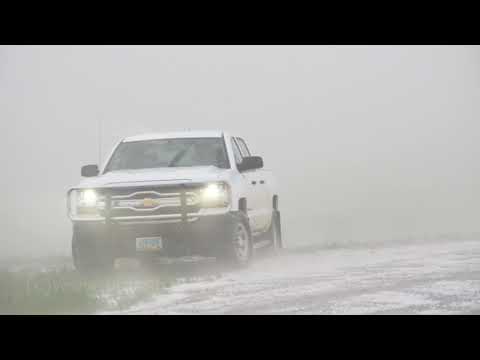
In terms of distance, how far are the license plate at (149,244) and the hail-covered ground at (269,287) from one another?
0.38 meters

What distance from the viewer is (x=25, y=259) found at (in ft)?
57.6

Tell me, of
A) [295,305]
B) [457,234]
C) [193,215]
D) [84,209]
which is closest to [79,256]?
[84,209]

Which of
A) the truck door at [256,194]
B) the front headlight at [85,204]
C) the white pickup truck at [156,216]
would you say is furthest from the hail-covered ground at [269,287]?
the front headlight at [85,204]

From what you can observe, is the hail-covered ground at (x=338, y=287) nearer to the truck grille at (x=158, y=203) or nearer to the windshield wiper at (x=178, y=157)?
the truck grille at (x=158, y=203)

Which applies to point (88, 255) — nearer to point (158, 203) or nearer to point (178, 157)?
point (158, 203)

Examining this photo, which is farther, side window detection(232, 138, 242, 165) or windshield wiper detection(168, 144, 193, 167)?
side window detection(232, 138, 242, 165)

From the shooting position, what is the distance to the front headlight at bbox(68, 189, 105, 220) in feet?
39.7

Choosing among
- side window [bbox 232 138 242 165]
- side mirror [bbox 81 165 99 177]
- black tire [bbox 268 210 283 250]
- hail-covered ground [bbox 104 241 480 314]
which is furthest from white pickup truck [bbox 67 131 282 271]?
black tire [bbox 268 210 283 250]

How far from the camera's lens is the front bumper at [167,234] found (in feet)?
39.2

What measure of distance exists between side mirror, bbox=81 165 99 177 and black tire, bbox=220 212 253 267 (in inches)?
85.1

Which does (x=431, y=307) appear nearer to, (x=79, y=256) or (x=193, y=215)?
Answer: (x=193, y=215)

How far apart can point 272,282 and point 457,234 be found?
9102mm

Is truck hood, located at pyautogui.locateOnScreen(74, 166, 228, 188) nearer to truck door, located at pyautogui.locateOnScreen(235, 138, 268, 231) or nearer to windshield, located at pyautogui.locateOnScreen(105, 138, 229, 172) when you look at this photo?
windshield, located at pyautogui.locateOnScreen(105, 138, 229, 172)
